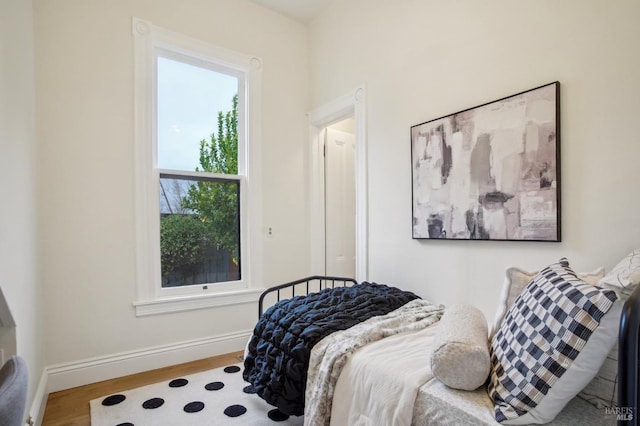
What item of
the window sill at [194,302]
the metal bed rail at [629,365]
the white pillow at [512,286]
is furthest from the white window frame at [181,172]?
the metal bed rail at [629,365]

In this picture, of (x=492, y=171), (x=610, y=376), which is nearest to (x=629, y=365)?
(x=610, y=376)

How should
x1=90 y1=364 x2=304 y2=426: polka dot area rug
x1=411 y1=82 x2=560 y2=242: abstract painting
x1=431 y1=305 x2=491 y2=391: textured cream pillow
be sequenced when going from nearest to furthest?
1. x1=431 y1=305 x2=491 y2=391: textured cream pillow
2. x1=411 y1=82 x2=560 y2=242: abstract painting
3. x1=90 y1=364 x2=304 y2=426: polka dot area rug

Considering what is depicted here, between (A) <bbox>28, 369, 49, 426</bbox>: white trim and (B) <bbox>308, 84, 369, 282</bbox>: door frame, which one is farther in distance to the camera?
(B) <bbox>308, 84, 369, 282</bbox>: door frame

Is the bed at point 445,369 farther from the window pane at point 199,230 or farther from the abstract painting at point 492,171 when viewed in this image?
the window pane at point 199,230

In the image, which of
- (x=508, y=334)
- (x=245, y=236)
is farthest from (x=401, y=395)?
(x=245, y=236)

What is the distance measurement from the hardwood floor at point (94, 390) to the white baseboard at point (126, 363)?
1.8 inches

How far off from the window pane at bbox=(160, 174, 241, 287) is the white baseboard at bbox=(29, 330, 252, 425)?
53 centimetres

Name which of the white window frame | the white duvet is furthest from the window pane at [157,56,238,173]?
the white duvet

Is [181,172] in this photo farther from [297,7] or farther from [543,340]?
[543,340]

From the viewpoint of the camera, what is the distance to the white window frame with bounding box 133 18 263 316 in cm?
276

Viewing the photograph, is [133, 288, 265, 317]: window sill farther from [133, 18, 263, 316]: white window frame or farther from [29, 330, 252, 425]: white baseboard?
[29, 330, 252, 425]: white baseboard

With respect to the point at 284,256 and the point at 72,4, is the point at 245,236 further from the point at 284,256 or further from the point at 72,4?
the point at 72,4

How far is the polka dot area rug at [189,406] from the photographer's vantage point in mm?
1985

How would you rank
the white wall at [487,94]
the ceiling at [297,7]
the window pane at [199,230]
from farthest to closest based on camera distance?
the ceiling at [297,7] → the window pane at [199,230] → the white wall at [487,94]
